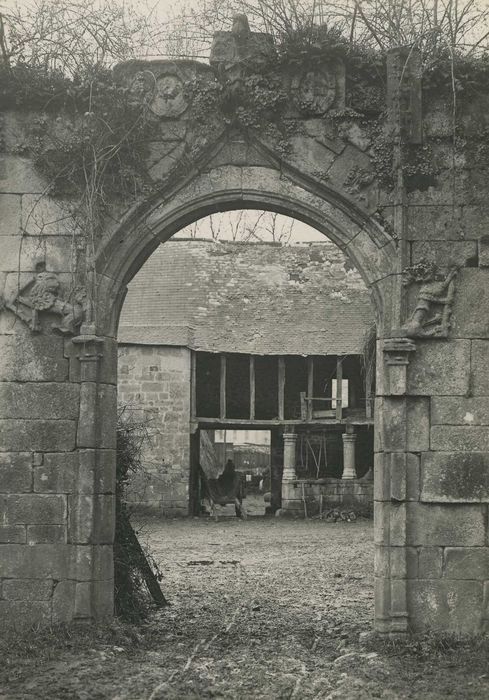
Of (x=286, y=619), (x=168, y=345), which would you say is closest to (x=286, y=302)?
(x=168, y=345)

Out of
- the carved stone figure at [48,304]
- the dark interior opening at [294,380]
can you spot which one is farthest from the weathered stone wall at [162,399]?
the carved stone figure at [48,304]

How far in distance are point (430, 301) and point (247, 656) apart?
117 inches

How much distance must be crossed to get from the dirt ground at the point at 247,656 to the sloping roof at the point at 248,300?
1098cm

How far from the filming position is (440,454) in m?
6.54

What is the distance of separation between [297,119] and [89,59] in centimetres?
171

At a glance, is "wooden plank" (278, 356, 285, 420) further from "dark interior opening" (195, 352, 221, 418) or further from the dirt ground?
the dirt ground

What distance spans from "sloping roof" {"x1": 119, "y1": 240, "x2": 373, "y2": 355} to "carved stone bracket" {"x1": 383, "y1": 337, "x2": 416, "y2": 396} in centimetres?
1358

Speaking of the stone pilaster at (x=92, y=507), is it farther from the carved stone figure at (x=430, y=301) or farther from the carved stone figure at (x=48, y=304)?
the carved stone figure at (x=430, y=301)

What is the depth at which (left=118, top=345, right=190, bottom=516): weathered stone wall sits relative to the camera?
19578 millimetres

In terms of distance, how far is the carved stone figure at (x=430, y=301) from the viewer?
6.57 metres

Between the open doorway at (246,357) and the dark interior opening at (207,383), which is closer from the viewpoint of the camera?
the open doorway at (246,357)

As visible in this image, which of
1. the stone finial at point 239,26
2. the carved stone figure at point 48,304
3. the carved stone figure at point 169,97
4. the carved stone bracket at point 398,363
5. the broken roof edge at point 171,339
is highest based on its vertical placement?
the stone finial at point 239,26

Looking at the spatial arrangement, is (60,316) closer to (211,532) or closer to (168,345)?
(211,532)

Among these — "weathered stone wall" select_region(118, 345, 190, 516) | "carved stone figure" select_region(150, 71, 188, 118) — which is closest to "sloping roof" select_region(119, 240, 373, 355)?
"weathered stone wall" select_region(118, 345, 190, 516)
